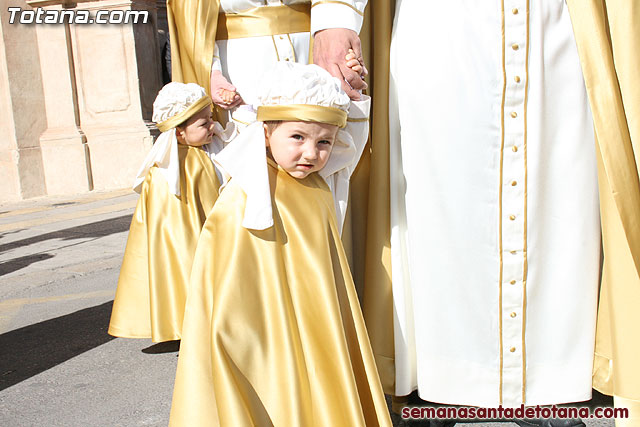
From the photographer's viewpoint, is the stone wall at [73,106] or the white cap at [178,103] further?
the stone wall at [73,106]

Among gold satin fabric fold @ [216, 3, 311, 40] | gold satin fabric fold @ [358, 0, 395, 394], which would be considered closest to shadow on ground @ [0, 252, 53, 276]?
gold satin fabric fold @ [216, 3, 311, 40]

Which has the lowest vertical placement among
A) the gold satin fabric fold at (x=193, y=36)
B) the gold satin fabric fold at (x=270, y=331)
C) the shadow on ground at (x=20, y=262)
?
the shadow on ground at (x=20, y=262)

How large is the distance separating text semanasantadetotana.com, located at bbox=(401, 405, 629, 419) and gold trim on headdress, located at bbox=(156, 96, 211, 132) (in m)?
1.95

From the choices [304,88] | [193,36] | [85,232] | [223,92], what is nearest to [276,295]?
[304,88]

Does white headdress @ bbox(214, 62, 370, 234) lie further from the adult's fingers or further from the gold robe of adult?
the gold robe of adult

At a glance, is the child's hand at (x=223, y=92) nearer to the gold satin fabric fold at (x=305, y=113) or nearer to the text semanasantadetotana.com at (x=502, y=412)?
the gold satin fabric fold at (x=305, y=113)

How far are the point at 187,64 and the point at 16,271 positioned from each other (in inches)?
128

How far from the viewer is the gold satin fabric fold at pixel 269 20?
3242 mm

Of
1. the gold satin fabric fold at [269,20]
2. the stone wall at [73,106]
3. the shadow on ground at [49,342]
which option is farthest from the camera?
the stone wall at [73,106]

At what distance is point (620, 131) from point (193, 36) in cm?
198

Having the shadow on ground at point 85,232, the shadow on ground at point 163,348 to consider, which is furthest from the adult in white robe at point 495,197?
the shadow on ground at point 85,232

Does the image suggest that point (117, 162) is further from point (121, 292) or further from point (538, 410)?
point (538, 410)

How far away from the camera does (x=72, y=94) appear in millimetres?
11258

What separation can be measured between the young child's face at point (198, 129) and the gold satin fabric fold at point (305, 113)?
1990mm
